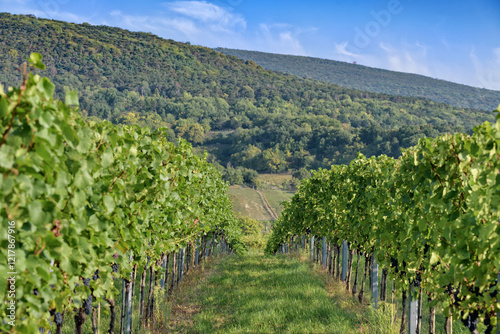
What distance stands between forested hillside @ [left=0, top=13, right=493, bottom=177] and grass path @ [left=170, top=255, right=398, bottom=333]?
78.2 meters

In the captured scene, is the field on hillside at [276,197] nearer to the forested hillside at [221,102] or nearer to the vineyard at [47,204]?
the forested hillside at [221,102]

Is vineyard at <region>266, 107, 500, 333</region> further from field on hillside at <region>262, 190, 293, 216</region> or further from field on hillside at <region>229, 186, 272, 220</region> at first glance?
field on hillside at <region>262, 190, 293, 216</region>

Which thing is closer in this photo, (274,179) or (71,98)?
(71,98)

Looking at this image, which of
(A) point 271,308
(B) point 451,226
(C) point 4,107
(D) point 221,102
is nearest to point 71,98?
(C) point 4,107

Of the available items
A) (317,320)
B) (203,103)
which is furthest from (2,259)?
(203,103)

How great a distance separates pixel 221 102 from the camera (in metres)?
147

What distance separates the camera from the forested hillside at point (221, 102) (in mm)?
104562

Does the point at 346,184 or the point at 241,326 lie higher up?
the point at 346,184

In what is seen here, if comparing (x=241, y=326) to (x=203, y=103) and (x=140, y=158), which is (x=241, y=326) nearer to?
(x=140, y=158)

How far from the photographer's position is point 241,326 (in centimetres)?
607

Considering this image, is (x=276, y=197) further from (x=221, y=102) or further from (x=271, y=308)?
(x=221, y=102)

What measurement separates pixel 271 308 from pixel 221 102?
14379 centimetres

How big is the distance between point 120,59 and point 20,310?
16248 cm

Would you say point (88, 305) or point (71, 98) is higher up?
point (71, 98)
